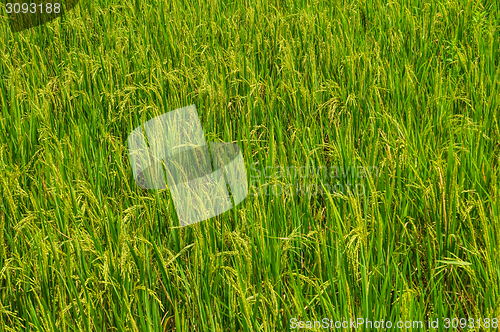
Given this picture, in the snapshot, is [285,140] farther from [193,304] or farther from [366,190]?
[193,304]

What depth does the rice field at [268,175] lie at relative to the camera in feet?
4.35

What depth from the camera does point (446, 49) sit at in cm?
279

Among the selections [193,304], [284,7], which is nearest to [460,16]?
[284,7]

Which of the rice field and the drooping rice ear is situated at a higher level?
the drooping rice ear

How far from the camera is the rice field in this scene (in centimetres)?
133

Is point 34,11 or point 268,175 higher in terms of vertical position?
point 34,11

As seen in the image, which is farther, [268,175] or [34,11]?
[34,11]

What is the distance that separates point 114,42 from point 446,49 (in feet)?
→ 7.23

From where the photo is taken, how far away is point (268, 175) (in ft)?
5.92

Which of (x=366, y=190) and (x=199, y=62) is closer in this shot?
(x=366, y=190)

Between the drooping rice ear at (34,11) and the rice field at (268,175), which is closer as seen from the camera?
the rice field at (268,175)

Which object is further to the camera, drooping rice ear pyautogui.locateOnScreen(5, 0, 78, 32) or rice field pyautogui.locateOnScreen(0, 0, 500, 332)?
drooping rice ear pyautogui.locateOnScreen(5, 0, 78, 32)

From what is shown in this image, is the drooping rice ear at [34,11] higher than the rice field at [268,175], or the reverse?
the drooping rice ear at [34,11]

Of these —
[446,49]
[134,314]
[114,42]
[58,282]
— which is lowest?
[134,314]
